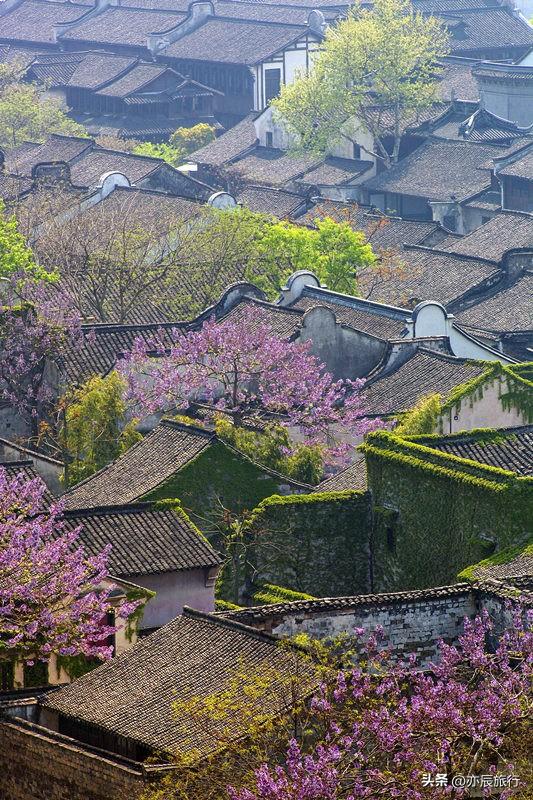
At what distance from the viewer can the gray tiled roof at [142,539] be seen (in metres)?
40.7

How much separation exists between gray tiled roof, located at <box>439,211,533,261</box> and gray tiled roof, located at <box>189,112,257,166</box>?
22742mm

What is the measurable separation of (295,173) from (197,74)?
21368 millimetres

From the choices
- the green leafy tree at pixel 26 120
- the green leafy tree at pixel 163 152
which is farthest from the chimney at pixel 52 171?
the green leafy tree at pixel 26 120

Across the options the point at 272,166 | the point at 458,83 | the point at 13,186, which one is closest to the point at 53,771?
the point at 13,186

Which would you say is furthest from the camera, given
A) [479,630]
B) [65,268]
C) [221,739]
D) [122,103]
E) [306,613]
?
[122,103]

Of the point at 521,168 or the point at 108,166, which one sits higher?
the point at 521,168

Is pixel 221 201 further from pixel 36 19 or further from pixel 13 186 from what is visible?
pixel 36 19

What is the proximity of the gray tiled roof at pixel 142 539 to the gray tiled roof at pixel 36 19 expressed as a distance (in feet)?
298

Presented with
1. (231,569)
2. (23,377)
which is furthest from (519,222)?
(231,569)

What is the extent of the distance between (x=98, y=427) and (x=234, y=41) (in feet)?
227

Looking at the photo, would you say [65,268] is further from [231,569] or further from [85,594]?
[85,594]

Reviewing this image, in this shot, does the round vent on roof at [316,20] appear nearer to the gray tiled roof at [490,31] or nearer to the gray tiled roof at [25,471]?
the gray tiled roof at [490,31]

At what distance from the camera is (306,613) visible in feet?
114

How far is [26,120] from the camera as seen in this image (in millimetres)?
108875
